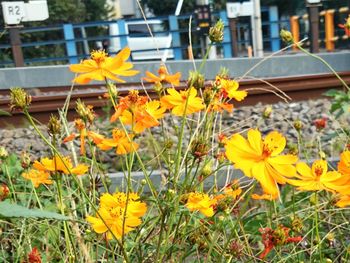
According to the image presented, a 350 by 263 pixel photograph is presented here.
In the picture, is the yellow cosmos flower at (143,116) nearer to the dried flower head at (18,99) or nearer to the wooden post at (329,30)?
the dried flower head at (18,99)

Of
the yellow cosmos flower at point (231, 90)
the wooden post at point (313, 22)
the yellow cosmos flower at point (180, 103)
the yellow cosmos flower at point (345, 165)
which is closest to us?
the yellow cosmos flower at point (345, 165)

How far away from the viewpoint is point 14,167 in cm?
211

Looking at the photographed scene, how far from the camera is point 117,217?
851 mm

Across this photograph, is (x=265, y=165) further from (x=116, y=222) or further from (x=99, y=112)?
(x=99, y=112)

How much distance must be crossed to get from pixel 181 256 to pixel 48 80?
477 centimetres

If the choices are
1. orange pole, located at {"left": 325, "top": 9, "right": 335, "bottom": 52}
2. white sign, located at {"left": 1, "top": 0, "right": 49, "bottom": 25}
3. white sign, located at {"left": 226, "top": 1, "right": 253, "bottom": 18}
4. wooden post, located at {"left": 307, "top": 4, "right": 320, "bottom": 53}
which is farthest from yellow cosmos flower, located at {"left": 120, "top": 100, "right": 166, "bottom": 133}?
orange pole, located at {"left": 325, "top": 9, "right": 335, "bottom": 52}

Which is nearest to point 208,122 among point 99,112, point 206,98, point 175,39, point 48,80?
point 206,98

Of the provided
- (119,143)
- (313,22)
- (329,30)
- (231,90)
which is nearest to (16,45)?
(313,22)

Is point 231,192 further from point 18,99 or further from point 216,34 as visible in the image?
point 18,99

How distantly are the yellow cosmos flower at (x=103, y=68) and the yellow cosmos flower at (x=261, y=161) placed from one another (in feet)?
0.85

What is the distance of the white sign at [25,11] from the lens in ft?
22.3

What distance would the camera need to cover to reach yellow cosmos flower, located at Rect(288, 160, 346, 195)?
0.82 metres

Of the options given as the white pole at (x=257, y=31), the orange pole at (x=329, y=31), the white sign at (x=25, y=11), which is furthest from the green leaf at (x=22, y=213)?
the orange pole at (x=329, y=31)

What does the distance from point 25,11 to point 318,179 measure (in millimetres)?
6720
